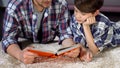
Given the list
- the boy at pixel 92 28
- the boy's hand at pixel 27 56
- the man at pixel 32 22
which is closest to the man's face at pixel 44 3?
the man at pixel 32 22

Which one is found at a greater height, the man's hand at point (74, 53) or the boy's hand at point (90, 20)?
the boy's hand at point (90, 20)

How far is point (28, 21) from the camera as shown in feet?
5.47

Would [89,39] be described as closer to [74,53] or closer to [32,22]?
[74,53]

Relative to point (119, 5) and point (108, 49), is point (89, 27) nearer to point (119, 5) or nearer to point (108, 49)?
point (108, 49)

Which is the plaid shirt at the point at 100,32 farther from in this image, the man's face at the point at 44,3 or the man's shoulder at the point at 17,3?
the man's shoulder at the point at 17,3

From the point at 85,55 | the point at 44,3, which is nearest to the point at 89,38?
the point at 85,55

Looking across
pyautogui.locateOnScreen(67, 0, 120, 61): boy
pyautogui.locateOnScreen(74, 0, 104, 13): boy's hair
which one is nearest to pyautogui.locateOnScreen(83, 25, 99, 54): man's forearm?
pyautogui.locateOnScreen(67, 0, 120, 61): boy

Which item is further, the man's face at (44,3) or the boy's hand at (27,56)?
the man's face at (44,3)

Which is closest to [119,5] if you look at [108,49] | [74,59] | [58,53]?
[108,49]

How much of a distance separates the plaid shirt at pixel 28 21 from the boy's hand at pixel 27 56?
0.16 m

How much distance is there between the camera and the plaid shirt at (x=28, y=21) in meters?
1.61

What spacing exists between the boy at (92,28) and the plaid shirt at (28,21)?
9 cm

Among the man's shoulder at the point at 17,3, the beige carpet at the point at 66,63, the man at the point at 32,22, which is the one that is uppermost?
the man's shoulder at the point at 17,3

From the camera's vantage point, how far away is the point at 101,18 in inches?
64.9
